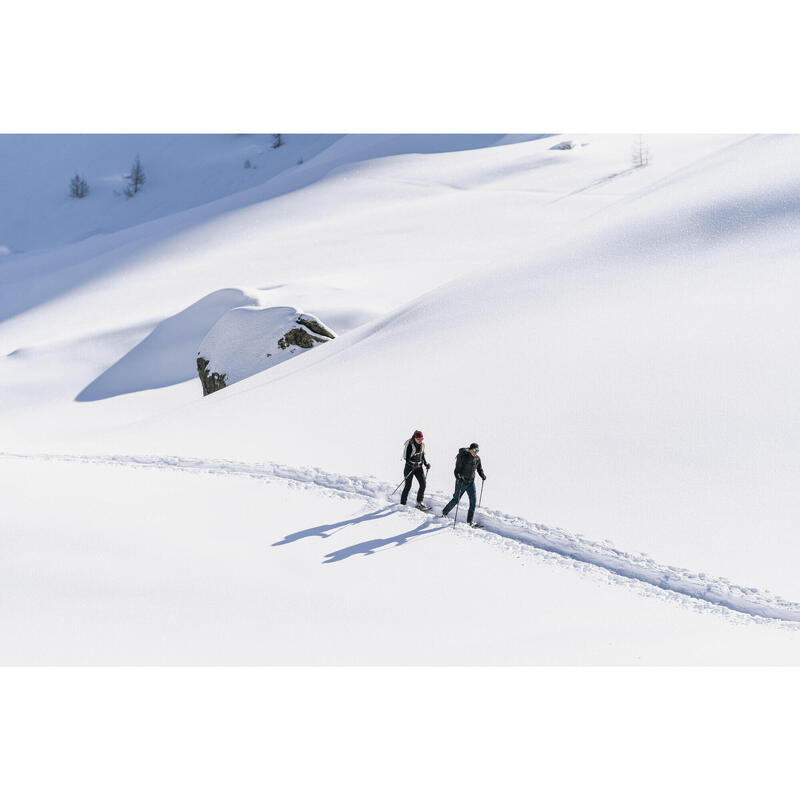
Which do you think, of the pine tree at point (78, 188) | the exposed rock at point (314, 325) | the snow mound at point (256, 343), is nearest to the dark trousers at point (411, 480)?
the snow mound at point (256, 343)

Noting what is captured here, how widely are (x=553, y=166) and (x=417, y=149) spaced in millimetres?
13502

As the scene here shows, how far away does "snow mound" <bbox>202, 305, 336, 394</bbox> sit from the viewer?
26.5 meters

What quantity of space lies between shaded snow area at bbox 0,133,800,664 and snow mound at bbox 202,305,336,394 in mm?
105

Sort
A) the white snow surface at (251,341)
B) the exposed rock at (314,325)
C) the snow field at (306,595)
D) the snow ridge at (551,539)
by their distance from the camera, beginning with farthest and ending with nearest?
the exposed rock at (314,325)
the white snow surface at (251,341)
the snow ridge at (551,539)
the snow field at (306,595)

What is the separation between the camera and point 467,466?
1265 cm

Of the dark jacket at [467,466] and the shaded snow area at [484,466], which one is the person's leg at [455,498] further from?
the shaded snow area at [484,466]

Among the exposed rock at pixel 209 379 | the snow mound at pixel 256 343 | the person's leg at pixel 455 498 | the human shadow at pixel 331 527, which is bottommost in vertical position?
the human shadow at pixel 331 527

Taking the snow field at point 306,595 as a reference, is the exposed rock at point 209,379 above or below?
above

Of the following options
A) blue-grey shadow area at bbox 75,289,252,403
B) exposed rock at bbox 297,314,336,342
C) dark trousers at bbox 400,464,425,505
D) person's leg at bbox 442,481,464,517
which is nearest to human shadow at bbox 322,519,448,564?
person's leg at bbox 442,481,464,517

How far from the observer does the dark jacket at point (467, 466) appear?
12.6 meters

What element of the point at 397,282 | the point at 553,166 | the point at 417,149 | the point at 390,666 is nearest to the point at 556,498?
the point at 390,666

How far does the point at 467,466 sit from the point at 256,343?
1595 centimetres

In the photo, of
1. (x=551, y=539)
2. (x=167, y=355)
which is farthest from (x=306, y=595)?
(x=167, y=355)

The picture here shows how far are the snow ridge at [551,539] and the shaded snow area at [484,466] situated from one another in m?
0.04
